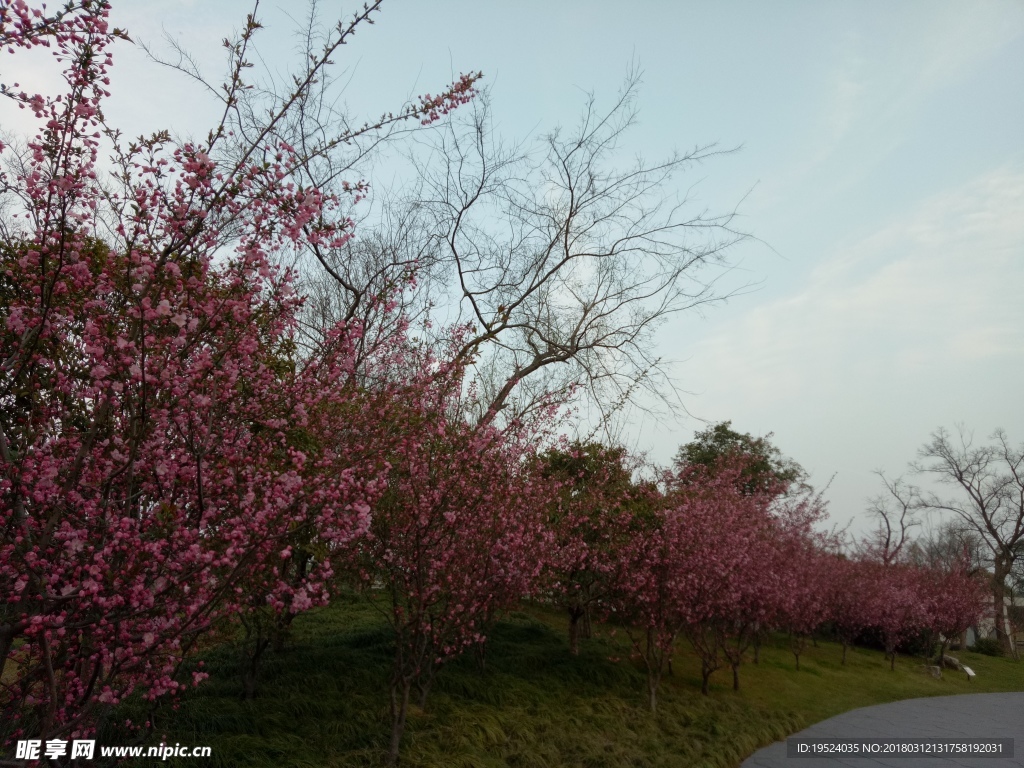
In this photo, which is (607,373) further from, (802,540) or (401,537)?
(802,540)

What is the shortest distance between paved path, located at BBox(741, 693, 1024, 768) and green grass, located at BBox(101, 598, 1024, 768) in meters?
0.37

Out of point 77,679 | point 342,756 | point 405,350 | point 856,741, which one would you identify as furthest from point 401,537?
point 856,741

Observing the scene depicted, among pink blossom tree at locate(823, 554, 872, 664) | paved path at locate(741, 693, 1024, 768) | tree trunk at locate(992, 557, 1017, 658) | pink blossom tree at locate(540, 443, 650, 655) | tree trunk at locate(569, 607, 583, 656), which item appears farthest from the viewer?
tree trunk at locate(992, 557, 1017, 658)

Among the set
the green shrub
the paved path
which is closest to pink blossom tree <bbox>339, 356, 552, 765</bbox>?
the paved path

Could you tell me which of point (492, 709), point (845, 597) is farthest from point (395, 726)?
point (845, 597)

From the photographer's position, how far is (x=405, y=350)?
772cm

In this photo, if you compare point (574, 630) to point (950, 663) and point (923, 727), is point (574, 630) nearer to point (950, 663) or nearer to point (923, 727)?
point (923, 727)

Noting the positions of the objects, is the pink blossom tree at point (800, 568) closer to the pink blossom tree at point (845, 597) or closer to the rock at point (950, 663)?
the pink blossom tree at point (845, 597)

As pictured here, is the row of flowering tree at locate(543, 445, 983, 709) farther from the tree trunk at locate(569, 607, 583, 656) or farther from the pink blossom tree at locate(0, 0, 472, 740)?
the pink blossom tree at locate(0, 0, 472, 740)

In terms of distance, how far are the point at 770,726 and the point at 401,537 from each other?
6666 mm

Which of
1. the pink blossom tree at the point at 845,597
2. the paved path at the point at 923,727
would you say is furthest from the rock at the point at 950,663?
the paved path at the point at 923,727

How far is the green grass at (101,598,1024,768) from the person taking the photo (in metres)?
6.21

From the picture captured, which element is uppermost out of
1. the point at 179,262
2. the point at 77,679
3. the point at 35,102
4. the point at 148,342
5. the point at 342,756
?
the point at 35,102

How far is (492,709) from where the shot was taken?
26.0ft
